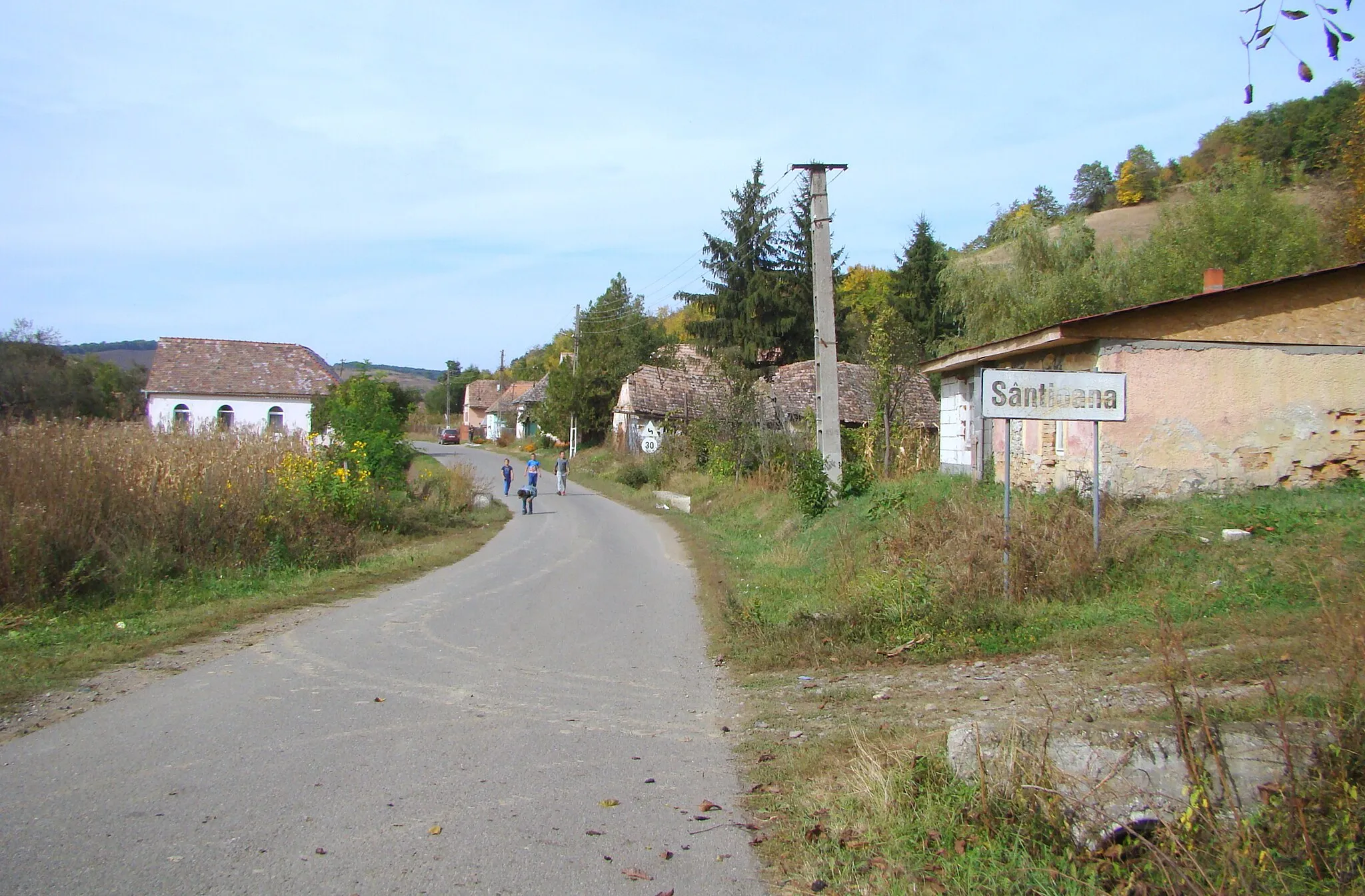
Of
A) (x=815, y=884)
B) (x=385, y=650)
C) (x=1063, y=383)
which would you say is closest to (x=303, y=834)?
(x=815, y=884)

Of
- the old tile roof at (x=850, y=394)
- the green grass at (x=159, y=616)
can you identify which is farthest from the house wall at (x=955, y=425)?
the old tile roof at (x=850, y=394)

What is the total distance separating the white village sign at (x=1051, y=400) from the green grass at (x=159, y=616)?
854 cm

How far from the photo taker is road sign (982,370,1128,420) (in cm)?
990

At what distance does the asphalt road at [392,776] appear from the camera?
14.1ft

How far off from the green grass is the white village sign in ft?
28.0

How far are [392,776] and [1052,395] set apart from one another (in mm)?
7793

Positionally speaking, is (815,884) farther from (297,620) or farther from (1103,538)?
(297,620)

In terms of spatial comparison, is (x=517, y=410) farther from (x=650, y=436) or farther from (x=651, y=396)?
(x=650, y=436)

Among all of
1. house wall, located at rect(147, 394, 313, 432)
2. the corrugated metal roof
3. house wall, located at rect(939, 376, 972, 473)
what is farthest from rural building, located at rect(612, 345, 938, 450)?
house wall, located at rect(147, 394, 313, 432)

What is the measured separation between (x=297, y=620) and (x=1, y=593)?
3191 millimetres

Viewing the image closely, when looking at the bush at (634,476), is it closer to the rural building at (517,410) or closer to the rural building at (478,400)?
the rural building at (517,410)

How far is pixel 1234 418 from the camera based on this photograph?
13.5 meters

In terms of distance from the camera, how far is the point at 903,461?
21703mm

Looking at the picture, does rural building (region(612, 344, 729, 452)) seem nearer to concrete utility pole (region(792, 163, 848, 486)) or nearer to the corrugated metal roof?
concrete utility pole (region(792, 163, 848, 486))
